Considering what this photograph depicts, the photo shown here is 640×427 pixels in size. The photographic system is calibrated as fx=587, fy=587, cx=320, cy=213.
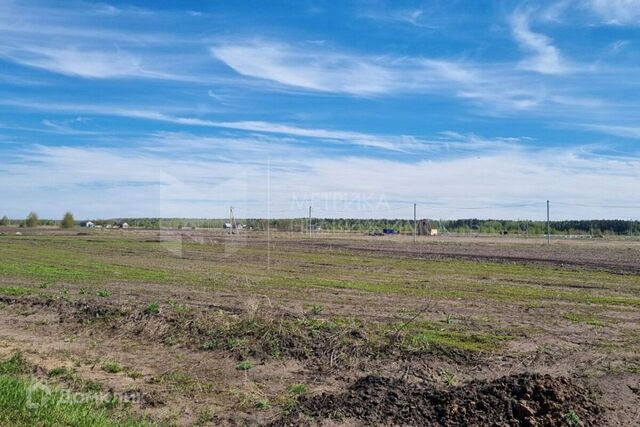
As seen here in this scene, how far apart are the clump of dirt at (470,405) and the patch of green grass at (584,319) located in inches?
222

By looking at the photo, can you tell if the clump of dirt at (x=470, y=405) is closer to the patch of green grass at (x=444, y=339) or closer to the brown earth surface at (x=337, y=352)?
the brown earth surface at (x=337, y=352)

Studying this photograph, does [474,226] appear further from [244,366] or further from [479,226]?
[244,366]

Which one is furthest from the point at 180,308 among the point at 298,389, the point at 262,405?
the point at 262,405

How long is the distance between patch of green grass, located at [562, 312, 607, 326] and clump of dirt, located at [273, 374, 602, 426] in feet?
18.5

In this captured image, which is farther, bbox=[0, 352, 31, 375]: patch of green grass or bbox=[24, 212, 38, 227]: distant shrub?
bbox=[24, 212, 38, 227]: distant shrub

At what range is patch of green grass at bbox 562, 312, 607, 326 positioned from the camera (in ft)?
39.0

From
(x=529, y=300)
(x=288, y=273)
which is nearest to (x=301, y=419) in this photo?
(x=529, y=300)

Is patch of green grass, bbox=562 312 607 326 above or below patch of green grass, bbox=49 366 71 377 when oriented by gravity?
above

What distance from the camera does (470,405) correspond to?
21.2ft

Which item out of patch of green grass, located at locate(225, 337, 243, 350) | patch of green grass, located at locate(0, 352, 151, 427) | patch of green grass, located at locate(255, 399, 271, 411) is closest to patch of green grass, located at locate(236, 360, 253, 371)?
patch of green grass, located at locate(225, 337, 243, 350)

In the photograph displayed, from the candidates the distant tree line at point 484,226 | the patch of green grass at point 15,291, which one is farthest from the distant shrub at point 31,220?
the patch of green grass at point 15,291

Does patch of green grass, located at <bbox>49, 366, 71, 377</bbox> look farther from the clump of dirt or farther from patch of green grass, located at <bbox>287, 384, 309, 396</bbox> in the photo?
the clump of dirt

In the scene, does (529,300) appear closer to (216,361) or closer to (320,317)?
(320,317)

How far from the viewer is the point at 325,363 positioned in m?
8.71
